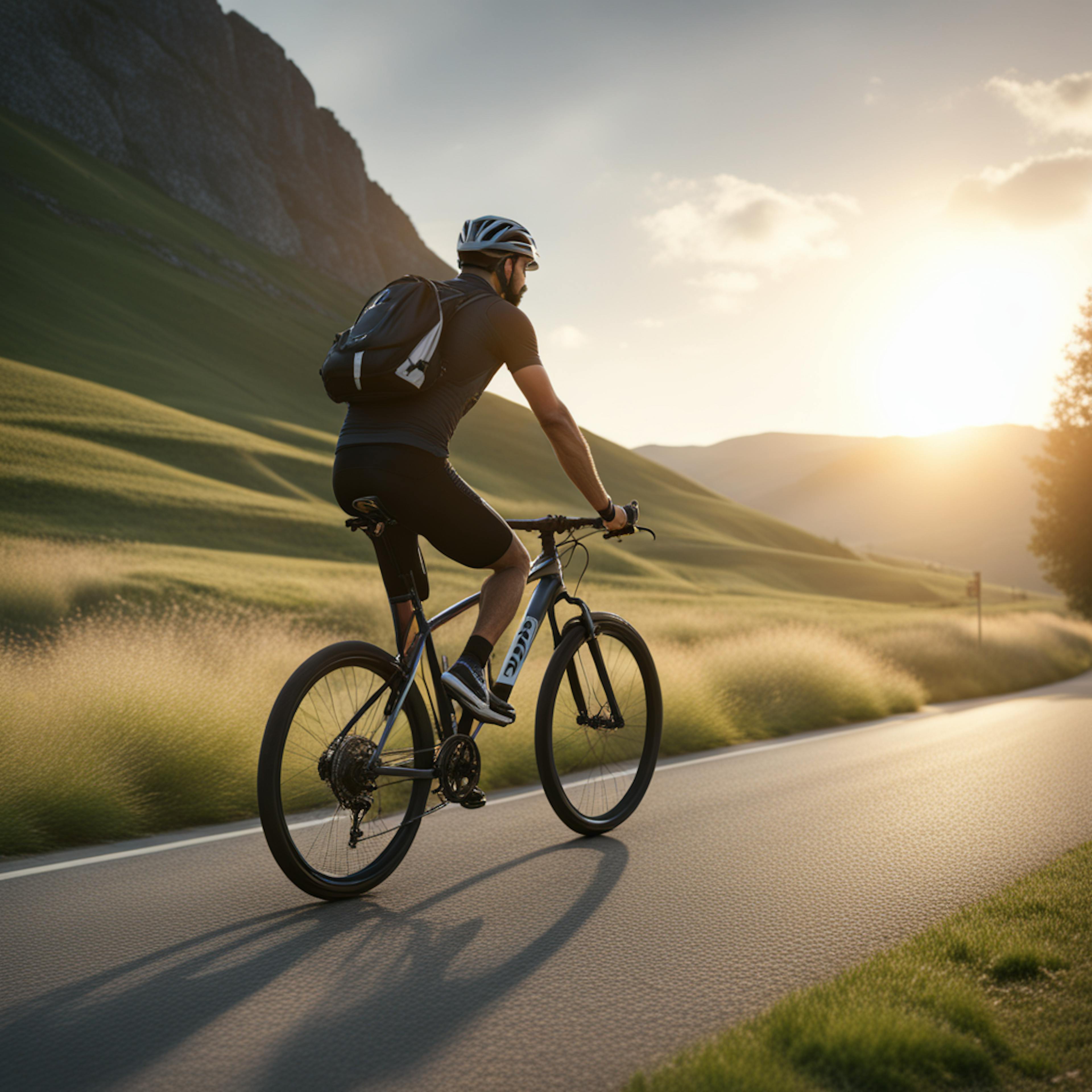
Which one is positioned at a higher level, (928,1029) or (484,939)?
(928,1029)

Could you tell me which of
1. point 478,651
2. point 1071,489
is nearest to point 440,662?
point 478,651

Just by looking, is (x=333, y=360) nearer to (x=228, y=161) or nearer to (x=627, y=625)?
(x=627, y=625)

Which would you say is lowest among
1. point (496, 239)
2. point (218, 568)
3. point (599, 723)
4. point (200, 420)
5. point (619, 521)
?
point (599, 723)

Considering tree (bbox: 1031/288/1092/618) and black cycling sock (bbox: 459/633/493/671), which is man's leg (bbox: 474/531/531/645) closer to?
black cycling sock (bbox: 459/633/493/671)

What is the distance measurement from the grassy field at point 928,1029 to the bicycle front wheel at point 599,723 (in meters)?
2.07

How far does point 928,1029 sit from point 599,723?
9.15 feet

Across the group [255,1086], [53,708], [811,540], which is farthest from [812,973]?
[811,540]

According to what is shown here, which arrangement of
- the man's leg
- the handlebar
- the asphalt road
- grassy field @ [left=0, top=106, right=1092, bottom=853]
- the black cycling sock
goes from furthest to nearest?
grassy field @ [left=0, top=106, right=1092, bottom=853]
the handlebar
the man's leg
the black cycling sock
the asphalt road

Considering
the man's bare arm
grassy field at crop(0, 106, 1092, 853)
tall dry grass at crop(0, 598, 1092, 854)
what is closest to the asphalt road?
tall dry grass at crop(0, 598, 1092, 854)

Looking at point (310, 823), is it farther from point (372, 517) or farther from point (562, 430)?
point (562, 430)

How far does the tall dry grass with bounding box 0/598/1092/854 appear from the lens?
5.52 m

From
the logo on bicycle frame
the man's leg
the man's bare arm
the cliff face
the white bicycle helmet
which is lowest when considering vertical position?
the logo on bicycle frame

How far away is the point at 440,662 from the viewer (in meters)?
4.40

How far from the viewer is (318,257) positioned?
14638 centimetres
